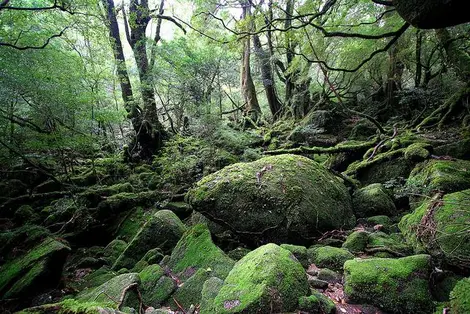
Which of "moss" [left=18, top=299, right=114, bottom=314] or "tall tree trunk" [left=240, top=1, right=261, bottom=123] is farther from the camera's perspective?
"tall tree trunk" [left=240, top=1, right=261, bottom=123]

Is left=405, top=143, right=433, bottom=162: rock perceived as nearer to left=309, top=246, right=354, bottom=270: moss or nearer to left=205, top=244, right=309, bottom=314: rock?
left=309, top=246, right=354, bottom=270: moss

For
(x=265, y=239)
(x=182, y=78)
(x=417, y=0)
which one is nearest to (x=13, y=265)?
(x=265, y=239)

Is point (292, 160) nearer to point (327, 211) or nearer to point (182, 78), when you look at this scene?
point (327, 211)

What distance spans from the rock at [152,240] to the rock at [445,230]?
4.69 metres

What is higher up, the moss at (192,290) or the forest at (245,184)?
the forest at (245,184)

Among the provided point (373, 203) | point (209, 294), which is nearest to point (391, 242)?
point (373, 203)

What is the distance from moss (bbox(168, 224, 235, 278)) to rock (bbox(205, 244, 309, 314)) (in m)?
0.93

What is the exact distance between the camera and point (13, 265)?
606 centimetres

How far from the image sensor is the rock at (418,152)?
6.24 meters

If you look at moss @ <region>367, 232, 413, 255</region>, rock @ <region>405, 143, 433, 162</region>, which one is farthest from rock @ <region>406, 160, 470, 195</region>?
moss @ <region>367, 232, 413, 255</region>

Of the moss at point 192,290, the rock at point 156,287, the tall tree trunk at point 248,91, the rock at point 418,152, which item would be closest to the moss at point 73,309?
the moss at point 192,290

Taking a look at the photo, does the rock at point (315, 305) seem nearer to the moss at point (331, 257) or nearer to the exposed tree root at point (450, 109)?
the moss at point (331, 257)

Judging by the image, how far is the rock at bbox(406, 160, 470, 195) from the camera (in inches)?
Answer: 184

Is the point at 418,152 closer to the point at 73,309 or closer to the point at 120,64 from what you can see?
the point at 73,309
